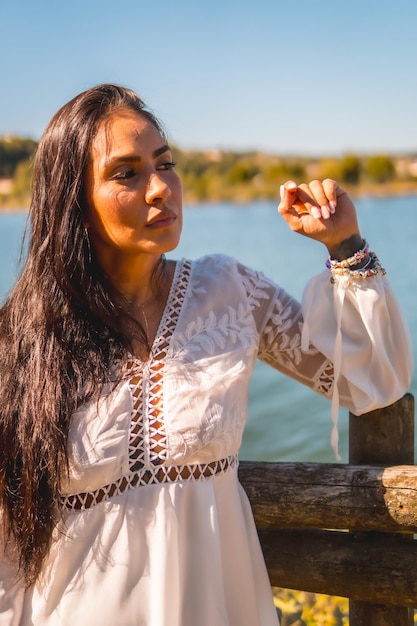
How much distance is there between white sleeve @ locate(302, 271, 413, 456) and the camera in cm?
191

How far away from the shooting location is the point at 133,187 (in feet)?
6.23

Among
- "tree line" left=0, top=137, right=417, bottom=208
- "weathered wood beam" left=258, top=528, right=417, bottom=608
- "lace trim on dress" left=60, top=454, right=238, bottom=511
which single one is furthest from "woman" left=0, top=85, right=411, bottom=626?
"tree line" left=0, top=137, right=417, bottom=208

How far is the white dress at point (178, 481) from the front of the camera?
179cm

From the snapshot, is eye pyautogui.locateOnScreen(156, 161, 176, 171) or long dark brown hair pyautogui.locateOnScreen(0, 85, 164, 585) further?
eye pyautogui.locateOnScreen(156, 161, 176, 171)

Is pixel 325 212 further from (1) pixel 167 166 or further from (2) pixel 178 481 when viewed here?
(2) pixel 178 481

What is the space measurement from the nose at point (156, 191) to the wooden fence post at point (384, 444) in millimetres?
759

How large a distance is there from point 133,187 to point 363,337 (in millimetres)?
657

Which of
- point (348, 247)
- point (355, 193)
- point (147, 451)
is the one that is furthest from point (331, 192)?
point (355, 193)

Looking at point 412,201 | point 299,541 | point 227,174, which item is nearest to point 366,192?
point 412,201

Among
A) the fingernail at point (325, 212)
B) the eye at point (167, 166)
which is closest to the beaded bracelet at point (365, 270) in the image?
the fingernail at point (325, 212)

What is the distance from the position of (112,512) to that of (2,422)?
13.2 inches

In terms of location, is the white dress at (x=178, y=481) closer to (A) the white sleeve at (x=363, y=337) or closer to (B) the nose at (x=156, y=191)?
(A) the white sleeve at (x=363, y=337)

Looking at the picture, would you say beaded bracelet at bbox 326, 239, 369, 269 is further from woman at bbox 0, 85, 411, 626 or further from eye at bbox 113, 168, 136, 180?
eye at bbox 113, 168, 136, 180

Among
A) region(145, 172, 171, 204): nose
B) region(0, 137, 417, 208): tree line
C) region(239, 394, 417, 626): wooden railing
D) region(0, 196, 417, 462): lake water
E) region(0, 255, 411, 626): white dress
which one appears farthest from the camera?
region(0, 137, 417, 208): tree line
